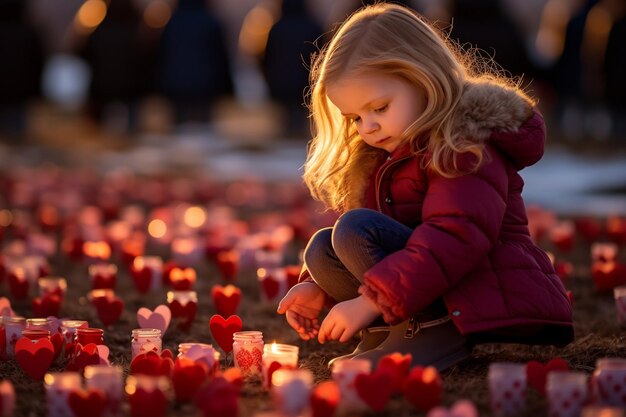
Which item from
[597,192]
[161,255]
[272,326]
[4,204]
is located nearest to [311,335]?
[272,326]

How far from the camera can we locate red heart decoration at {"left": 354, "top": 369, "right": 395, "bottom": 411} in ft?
8.18

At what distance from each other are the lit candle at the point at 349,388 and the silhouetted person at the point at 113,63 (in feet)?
39.1

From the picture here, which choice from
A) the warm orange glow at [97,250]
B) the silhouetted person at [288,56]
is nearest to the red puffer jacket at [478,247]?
the warm orange glow at [97,250]

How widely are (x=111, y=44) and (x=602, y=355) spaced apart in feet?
38.4

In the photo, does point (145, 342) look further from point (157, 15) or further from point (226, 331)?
point (157, 15)

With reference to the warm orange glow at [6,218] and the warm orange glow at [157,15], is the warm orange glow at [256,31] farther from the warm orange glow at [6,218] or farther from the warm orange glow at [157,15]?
the warm orange glow at [6,218]

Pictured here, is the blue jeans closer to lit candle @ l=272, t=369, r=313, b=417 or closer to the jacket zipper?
the jacket zipper

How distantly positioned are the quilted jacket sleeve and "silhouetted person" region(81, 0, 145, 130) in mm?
11598

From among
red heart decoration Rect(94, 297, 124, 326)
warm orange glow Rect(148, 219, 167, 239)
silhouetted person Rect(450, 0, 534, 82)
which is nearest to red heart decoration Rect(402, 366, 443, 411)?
red heart decoration Rect(94, 297, 124, 326)

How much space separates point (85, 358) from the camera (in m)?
2.87

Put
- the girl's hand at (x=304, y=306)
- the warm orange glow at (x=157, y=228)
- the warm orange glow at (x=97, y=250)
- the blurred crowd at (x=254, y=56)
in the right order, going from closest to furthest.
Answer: the girl's hand at (x=304, y=306) < the warm orange glow at (x=97, y=250) < the warm orange glow at (x=157, y=228) < the blurred crowd at (x=254, y=56)

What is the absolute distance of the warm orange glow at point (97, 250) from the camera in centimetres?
509

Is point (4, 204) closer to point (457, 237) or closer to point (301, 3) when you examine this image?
point (457, 237)

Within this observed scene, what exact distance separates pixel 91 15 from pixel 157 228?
9.93m
